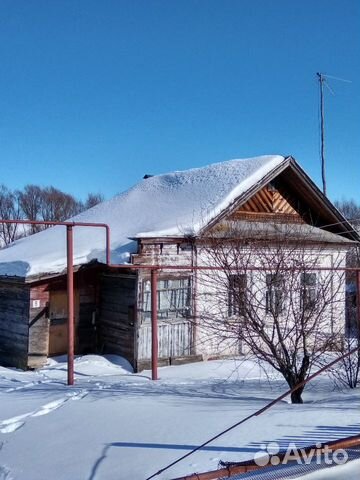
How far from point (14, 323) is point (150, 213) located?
4.61 meters

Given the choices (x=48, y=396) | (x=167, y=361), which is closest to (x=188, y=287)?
(x=167, y=361)

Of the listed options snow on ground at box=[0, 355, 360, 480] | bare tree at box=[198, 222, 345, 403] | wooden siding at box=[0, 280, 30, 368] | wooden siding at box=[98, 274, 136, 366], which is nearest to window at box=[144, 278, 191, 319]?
wooden siding at box=[98, 274, 136, 366]

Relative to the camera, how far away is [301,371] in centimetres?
760

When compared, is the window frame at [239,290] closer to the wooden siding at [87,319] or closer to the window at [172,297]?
the window at [172,297]

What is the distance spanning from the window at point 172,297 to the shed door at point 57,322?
2019 millimetres

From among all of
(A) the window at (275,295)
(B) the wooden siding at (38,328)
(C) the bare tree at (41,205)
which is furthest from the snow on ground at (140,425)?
(C) the bare tree at (41,205)

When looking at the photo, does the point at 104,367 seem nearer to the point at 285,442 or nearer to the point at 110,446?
the point at 110,446

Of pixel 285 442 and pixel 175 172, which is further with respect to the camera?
pixel 175 172

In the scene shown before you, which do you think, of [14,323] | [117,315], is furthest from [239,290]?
[14,323]

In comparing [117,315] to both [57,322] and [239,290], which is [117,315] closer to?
[57,322]

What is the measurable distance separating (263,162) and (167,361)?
Result: 5.84m

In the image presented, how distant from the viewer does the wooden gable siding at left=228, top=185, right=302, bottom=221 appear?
546 inches

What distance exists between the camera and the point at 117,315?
476 inches

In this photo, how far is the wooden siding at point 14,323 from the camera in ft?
37.4
